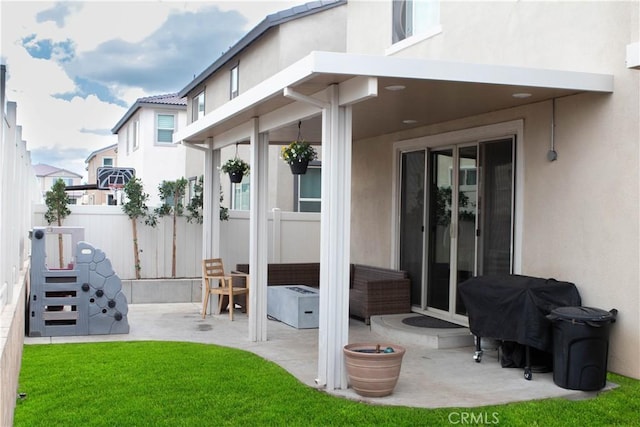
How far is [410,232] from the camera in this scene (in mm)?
9820

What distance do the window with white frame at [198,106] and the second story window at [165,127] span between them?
2.71 meters

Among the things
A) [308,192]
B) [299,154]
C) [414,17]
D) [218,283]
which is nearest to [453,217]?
[299,154]

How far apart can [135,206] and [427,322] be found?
5.84m

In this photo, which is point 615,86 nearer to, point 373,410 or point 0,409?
point 373,410

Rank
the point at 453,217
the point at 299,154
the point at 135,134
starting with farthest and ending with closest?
the point at 135,134
the point at 453,217
the point at 299,154

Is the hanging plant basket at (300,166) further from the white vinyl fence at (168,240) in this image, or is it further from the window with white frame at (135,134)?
the window with white frame at (135,134)

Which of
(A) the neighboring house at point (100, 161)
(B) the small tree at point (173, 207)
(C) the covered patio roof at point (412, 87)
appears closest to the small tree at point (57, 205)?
(B) the small tree at point (173, 207)

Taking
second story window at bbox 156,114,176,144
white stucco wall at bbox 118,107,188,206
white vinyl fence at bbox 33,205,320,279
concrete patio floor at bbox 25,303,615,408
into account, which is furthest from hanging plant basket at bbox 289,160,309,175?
second story window at bbox 156,114,176,144

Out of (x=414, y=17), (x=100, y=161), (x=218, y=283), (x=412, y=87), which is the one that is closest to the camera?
(x=412, y=87)

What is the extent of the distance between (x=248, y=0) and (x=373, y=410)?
50.2 feet

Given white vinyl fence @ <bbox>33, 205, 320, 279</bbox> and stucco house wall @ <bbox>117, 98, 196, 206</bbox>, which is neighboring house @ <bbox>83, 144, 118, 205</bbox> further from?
white vinyl fence @ <bbox>33, 205, 320, 279</bbox>

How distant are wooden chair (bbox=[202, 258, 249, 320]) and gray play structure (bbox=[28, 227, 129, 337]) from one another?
1629 mm

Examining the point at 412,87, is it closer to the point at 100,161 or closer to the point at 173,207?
the point at 173,207

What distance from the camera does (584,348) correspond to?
5895 millimetres
